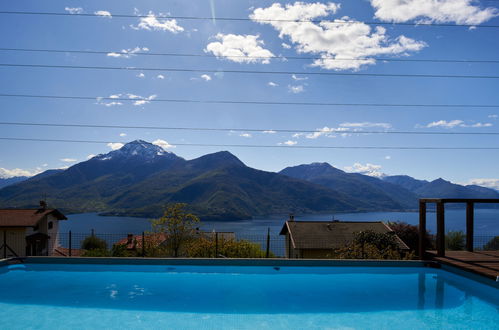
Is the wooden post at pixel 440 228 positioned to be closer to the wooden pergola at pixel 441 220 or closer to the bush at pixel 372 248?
the wooden pergola at pixel 441 220

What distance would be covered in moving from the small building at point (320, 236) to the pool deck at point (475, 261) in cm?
1530

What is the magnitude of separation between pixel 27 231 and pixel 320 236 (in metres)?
24.7

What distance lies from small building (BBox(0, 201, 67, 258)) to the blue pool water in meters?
20.1

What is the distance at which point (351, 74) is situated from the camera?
16266mm

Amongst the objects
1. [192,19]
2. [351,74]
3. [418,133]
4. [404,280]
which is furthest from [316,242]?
[192,19]

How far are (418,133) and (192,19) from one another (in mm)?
15102

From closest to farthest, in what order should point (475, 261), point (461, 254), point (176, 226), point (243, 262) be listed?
point (475, 261) < point (243, 262) < point (461, 254) < point (176, 226)

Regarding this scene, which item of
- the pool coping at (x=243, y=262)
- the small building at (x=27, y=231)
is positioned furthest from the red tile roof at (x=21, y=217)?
the pool coping at (x=243, y=262)

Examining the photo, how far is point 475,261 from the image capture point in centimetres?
1020

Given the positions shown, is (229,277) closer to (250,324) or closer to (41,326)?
(250,324)

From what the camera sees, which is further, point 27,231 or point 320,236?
point 320,236

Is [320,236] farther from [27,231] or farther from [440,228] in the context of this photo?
[27,231]

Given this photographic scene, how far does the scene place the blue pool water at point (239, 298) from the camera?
24.8 ft

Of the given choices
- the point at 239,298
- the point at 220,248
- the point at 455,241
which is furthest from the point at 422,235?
the point at 455,241
